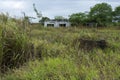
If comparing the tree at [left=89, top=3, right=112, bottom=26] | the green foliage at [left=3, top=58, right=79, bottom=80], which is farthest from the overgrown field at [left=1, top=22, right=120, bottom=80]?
the tree at [left=89, top=3, right=112, bottom=26]

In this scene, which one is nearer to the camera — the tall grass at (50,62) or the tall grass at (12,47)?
the tall grass at (50,62)

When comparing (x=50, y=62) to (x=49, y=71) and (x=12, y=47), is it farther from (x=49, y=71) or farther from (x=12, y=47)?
(x=12, y=47)

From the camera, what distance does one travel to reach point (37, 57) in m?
6.91

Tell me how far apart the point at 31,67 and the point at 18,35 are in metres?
1.14

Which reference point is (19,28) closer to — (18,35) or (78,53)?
(18,35)

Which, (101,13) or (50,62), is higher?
(101,13)

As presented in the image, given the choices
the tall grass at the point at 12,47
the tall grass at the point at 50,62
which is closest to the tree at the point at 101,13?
the tall grass at the point at 50,62

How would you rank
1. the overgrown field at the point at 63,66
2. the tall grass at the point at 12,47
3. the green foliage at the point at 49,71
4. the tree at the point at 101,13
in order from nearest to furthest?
the overgrown field at the point at 63,66, the green foliage at the point at 49,71, the tall grass at the point at 12,47, the tree at the point at 101,13

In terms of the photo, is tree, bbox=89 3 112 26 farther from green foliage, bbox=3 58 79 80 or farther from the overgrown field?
green foliage, bbox=3 58 79 80

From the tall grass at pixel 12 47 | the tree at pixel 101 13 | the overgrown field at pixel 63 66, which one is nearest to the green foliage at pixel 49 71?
Result: the overgrown field at pixel 63 66

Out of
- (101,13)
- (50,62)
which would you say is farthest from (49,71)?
(101,13)

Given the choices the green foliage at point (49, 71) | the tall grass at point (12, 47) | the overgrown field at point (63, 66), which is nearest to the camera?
the overgrown field at point (63, 66)

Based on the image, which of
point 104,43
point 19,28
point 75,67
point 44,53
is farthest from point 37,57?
point 104,43

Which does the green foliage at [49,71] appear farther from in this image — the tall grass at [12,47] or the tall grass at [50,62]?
the tall grass at [12,47]
